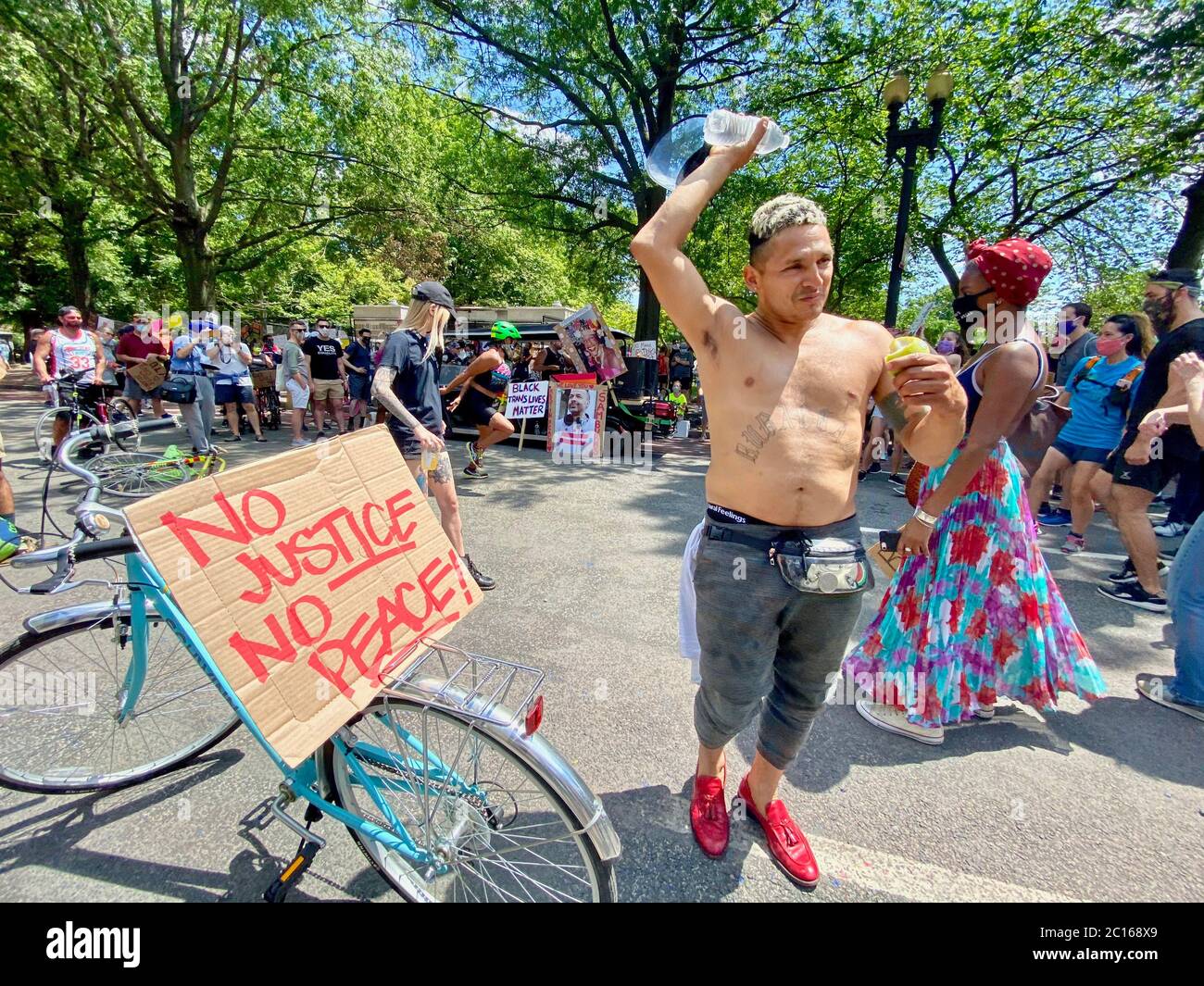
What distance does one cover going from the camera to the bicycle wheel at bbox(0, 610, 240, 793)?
6.30 ft

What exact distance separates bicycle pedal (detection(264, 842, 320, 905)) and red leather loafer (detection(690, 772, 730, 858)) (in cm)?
120

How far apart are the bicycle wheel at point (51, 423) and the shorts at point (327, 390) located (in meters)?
2.80

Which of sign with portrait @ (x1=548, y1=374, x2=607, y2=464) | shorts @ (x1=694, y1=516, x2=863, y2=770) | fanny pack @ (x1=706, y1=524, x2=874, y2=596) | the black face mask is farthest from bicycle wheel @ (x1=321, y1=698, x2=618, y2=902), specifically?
sign with portrait @ (x1=548, y1=374, x2=607, y2=464)

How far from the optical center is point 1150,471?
367 centimetres

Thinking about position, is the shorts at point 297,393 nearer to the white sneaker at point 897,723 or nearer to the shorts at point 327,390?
the shorts at point 327,390

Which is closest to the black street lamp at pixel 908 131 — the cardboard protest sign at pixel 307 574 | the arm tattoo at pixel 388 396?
the arm tattoo at pixel 388 396

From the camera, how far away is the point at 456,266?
28.9 metres

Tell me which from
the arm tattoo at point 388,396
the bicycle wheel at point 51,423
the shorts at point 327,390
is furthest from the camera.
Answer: the shorts at point 327,390

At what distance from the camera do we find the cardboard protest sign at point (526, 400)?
8.94m

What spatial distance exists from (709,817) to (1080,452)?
504 cm

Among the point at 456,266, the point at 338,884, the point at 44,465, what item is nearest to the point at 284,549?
the point at 338,884

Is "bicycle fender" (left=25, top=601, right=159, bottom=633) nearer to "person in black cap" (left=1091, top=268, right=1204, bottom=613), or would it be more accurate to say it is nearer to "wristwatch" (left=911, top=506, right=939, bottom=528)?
"wristwatch" (left=911, top=506, right=939, bottom=528)
